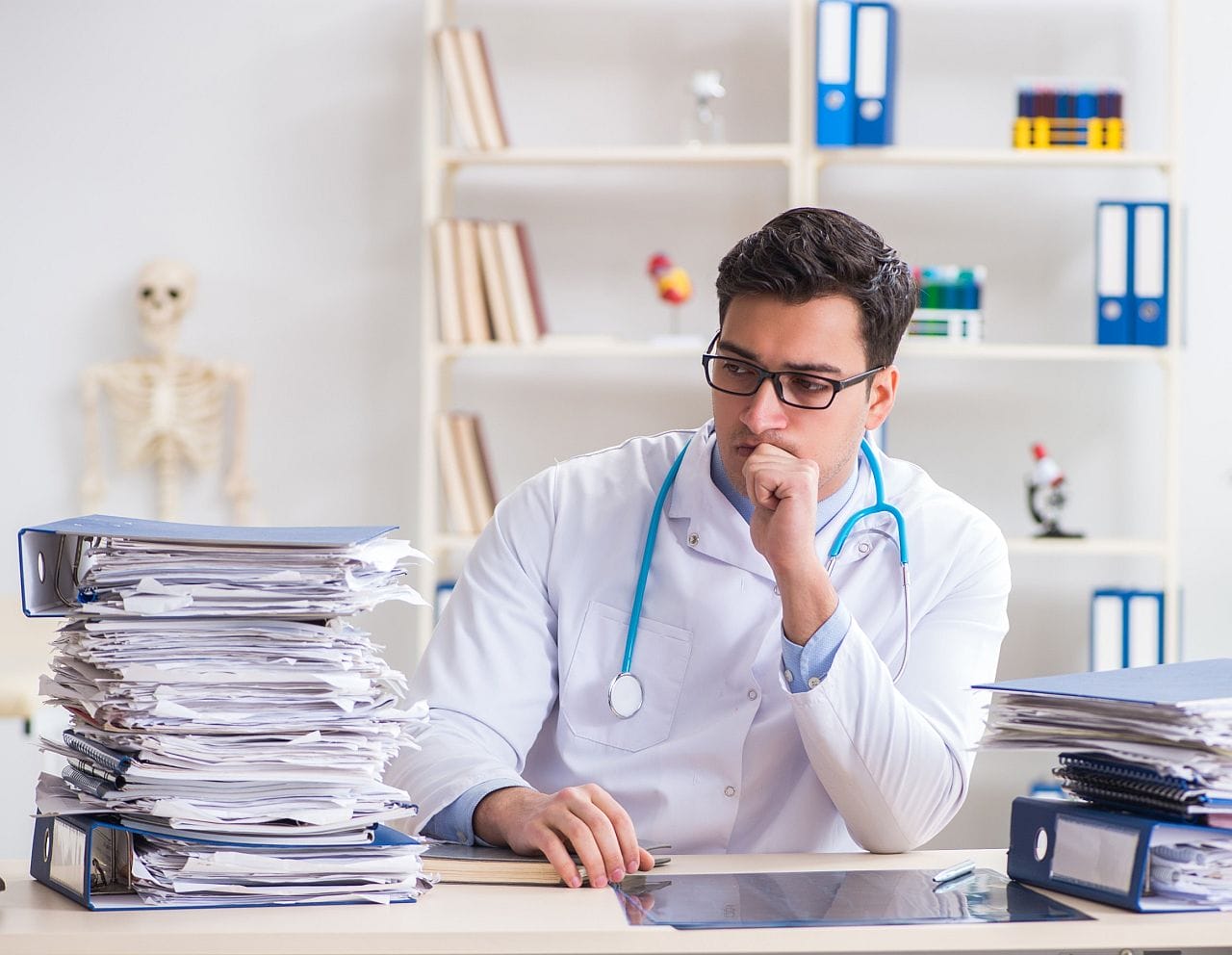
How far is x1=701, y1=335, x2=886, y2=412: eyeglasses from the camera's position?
1630mm

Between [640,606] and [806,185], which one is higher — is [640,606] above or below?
below

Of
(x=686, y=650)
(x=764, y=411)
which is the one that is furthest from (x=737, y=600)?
(x=764, y=411)

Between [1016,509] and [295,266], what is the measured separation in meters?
1.80

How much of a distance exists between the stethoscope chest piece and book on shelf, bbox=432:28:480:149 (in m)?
1.84

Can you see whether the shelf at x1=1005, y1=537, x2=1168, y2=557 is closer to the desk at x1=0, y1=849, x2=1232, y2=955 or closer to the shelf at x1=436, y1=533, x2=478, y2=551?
the shelf at x1=436, y1=533, x2=478, y2=551

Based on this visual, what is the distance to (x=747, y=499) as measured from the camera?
1.71 meters

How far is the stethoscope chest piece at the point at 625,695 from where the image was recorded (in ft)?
5.42

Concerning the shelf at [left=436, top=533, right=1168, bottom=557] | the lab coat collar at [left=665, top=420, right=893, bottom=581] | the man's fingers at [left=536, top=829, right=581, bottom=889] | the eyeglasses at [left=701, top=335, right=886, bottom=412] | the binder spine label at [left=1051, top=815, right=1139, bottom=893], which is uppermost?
the eyeglasses at [left=701, top=335, right=886, bottom=412]

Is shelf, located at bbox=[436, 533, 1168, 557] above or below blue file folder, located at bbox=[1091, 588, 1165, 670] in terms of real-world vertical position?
above

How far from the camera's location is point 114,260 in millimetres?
3477

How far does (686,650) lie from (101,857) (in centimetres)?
73

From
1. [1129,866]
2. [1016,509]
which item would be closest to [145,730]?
[1129,866]

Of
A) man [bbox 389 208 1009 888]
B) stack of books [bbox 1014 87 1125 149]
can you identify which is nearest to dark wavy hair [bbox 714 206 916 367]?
man [bbox 389 208 1009 888]

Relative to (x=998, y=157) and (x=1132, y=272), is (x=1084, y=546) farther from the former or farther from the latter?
(x=998, y=157)
